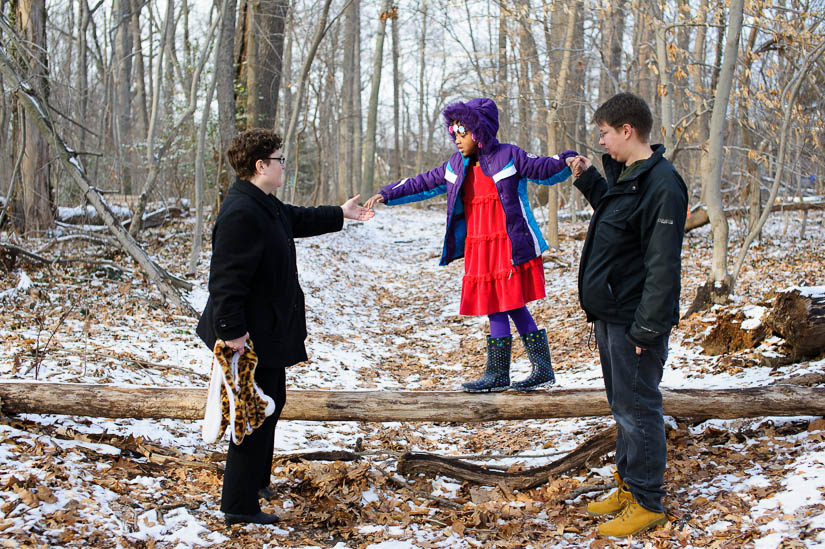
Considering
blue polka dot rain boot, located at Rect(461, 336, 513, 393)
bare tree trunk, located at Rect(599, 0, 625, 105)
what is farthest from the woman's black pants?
bare tree trunk, located at Rect(599, 0, 625, 105)

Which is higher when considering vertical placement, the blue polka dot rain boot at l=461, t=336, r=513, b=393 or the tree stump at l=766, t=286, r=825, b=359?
the tree stump at l=766, t=286, r=825, b=359

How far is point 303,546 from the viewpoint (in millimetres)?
3352

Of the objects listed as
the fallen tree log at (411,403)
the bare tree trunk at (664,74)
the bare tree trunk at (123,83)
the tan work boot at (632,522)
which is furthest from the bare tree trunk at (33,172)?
the tan work boot at (632,522)

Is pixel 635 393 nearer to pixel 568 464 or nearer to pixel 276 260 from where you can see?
pixel 568 464

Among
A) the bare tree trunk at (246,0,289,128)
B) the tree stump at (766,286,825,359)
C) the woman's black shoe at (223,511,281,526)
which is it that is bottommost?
the woman's black shoe at (223,511,281,526)

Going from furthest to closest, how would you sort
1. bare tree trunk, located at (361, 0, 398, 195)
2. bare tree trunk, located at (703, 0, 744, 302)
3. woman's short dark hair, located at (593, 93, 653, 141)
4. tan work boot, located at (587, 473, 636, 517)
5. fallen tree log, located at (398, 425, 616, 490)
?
1. bare tree trunk, located at (361, 0, 398, 195)
2. bare tree trunk, located at (703, 0, 744, 302)
3. fallen tree log, located at (398, 425, 616, 490)
4. tan work boot, located at (587, 473, 636, 517)
5. woman's short dark hair, located at (593, 93, 653, 141)

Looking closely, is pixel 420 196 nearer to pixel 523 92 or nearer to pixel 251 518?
pixel 251 518

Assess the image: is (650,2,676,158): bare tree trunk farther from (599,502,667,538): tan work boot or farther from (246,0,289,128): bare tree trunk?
(246,0,289,128): bare tree trunk

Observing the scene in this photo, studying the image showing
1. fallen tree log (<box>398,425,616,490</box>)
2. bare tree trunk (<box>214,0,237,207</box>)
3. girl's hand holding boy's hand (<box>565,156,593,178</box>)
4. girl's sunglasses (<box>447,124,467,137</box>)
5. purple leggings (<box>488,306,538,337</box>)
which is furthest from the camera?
bare tree trunk (<box>214,0,237,207</box>)

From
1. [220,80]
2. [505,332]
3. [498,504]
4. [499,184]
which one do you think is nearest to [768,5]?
[499,184]

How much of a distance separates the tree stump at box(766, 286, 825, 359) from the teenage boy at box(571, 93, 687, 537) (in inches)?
91.6

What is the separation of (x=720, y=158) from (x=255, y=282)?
5501 millimetres

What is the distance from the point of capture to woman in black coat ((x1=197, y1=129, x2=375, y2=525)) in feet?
10.6

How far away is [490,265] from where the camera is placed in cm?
460
